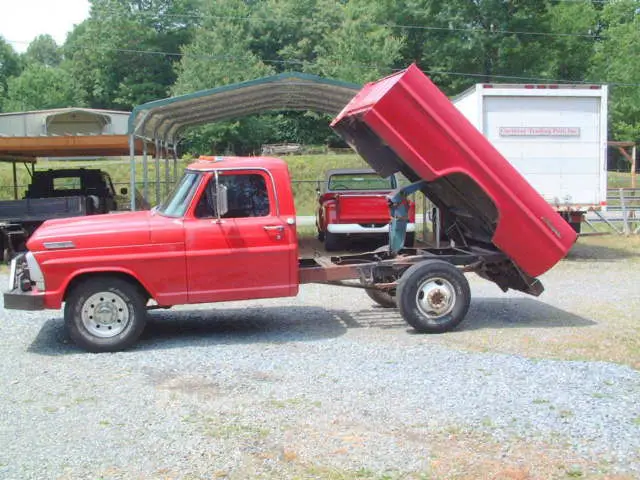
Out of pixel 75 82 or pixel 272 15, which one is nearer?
pixel 272 15

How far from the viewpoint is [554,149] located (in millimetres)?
15008

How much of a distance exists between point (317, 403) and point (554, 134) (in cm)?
1065

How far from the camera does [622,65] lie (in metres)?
43.3

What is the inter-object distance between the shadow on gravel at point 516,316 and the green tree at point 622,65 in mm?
36396

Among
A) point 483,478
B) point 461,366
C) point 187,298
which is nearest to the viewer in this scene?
point 483,478

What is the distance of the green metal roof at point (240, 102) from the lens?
13852mm

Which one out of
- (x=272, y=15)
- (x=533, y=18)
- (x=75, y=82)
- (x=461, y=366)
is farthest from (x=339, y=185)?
(x=75, y=82)

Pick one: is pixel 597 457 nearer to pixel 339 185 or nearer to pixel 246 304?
pixel 246 304

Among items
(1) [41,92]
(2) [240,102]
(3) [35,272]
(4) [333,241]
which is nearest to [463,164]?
(3) [35,272]

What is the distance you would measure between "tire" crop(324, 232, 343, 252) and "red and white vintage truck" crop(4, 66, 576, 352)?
6593 millimetres

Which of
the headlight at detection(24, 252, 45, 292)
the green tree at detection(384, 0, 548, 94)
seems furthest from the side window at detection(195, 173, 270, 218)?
the green tree at detection(384, 0, 548, 94)

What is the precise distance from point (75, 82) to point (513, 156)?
5679 centimetres

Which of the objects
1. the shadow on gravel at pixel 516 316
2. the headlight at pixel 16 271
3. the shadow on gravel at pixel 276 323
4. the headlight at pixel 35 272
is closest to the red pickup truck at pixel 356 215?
the shadow on gravel at pixel 516 316

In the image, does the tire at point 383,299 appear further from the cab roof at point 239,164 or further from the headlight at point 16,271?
the headlight at point 16,271
